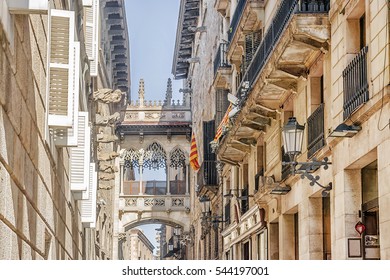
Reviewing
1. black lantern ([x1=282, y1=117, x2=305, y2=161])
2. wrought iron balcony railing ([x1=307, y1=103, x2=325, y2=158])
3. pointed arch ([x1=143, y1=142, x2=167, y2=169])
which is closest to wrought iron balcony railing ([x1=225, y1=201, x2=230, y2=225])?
wrought iron balcony railing ([x1=307, y1=103, x2=325, y2=158])

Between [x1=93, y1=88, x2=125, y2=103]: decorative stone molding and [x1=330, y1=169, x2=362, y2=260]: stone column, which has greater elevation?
[x1=93, y1=88, x2=125, y2=103]: decorative stone molding

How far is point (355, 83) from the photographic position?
13.3 meters

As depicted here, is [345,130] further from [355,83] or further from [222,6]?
[222,6]

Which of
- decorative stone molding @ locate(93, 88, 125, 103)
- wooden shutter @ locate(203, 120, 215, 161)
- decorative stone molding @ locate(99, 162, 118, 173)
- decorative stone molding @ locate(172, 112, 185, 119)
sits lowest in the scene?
decorative stone molding @ locate(99, 162, 118, 173)

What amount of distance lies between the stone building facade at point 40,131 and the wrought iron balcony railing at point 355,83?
3.25m

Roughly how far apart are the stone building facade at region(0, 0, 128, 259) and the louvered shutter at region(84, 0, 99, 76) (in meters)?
3.42

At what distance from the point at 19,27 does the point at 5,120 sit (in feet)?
3.23

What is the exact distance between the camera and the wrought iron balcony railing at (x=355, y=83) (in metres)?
12.9

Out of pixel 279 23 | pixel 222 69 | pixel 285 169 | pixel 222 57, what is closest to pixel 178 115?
pixel 222 57

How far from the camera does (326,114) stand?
15516 millimetres

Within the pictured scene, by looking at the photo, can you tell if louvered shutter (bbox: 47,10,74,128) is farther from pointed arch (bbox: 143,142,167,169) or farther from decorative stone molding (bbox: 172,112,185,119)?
decorative stone molding (bbox: 172,112,185,119)

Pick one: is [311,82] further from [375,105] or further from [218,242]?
[218,242]

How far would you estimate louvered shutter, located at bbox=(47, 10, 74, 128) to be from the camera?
1162cm
